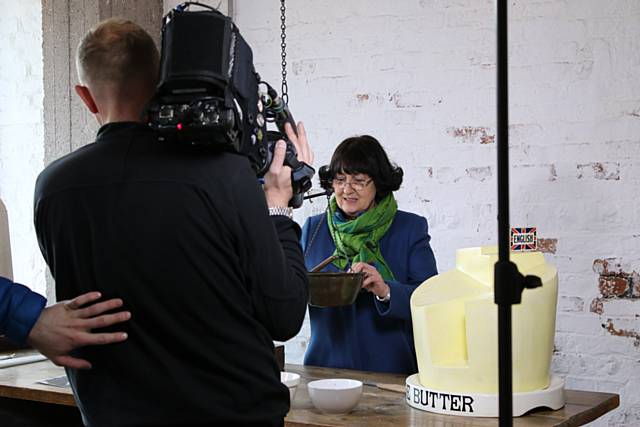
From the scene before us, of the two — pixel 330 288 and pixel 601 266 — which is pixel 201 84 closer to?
pixel 330 288

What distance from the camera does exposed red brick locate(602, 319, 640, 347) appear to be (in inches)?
123

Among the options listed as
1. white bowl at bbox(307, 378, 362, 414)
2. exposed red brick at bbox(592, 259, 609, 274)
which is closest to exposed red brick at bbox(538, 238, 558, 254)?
exposed red brick at bbox(592, 259, 609, 274)

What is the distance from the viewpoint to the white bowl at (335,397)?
6.95ft

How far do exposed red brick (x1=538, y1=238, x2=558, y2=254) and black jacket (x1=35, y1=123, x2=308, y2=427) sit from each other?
1918 mm

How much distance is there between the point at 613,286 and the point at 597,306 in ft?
0.30

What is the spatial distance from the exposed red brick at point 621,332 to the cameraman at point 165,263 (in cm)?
195

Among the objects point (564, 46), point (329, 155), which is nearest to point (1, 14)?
point (329, 155)

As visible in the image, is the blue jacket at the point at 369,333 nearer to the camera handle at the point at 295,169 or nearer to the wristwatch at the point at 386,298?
the wristwatch at the point at 386,298

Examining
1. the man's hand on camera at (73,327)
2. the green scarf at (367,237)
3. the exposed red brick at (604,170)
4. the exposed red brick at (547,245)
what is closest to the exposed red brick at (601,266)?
the exposed red brick at (547,245)

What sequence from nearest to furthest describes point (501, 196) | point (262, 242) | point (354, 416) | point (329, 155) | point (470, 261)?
point (501, 196)
point (262, 242)
point (354, 416)
point (470, 261)
point (329, 155)

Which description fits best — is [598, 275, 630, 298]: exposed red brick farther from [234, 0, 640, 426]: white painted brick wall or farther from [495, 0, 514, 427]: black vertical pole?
[495, 0, 514, 427]: black vertical pole

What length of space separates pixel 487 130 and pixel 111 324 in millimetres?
2206

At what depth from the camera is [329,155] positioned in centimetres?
376

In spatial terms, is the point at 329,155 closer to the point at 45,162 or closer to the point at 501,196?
the point at 45,162
